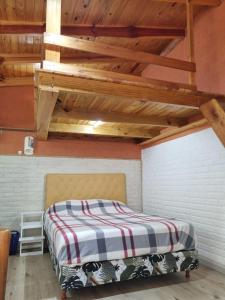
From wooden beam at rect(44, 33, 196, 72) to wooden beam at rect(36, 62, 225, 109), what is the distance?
0.79ft

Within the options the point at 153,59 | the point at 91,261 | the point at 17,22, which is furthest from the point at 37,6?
the point at 91,261

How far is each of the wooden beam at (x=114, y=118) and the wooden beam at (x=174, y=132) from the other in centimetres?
17

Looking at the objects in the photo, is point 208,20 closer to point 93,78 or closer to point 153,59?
point 153,59

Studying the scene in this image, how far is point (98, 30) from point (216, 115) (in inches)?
79.1

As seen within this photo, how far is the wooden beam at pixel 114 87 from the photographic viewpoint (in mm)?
2270

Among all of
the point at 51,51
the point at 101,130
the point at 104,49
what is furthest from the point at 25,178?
the point at 104,49

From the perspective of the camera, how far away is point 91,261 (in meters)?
2.64

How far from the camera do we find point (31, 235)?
15.0ft

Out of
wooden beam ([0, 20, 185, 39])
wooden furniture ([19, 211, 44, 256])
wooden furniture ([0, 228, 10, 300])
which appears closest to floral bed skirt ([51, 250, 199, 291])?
wooden furniture ([0, 228, 10, 300])

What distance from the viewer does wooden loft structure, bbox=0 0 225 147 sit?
236 cm

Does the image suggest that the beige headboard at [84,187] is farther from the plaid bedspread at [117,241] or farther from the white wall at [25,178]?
the plaid bedspread at [117,241]

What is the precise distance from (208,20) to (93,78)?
2192 mm

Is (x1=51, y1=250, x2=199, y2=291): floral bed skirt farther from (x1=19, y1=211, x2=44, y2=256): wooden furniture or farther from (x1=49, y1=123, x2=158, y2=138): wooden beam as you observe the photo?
(x1=49, y1=123, x2=158, y2=138): wooden beam

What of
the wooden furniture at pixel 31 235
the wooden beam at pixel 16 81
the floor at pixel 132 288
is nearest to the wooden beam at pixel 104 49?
the floor at pixel 132 288
